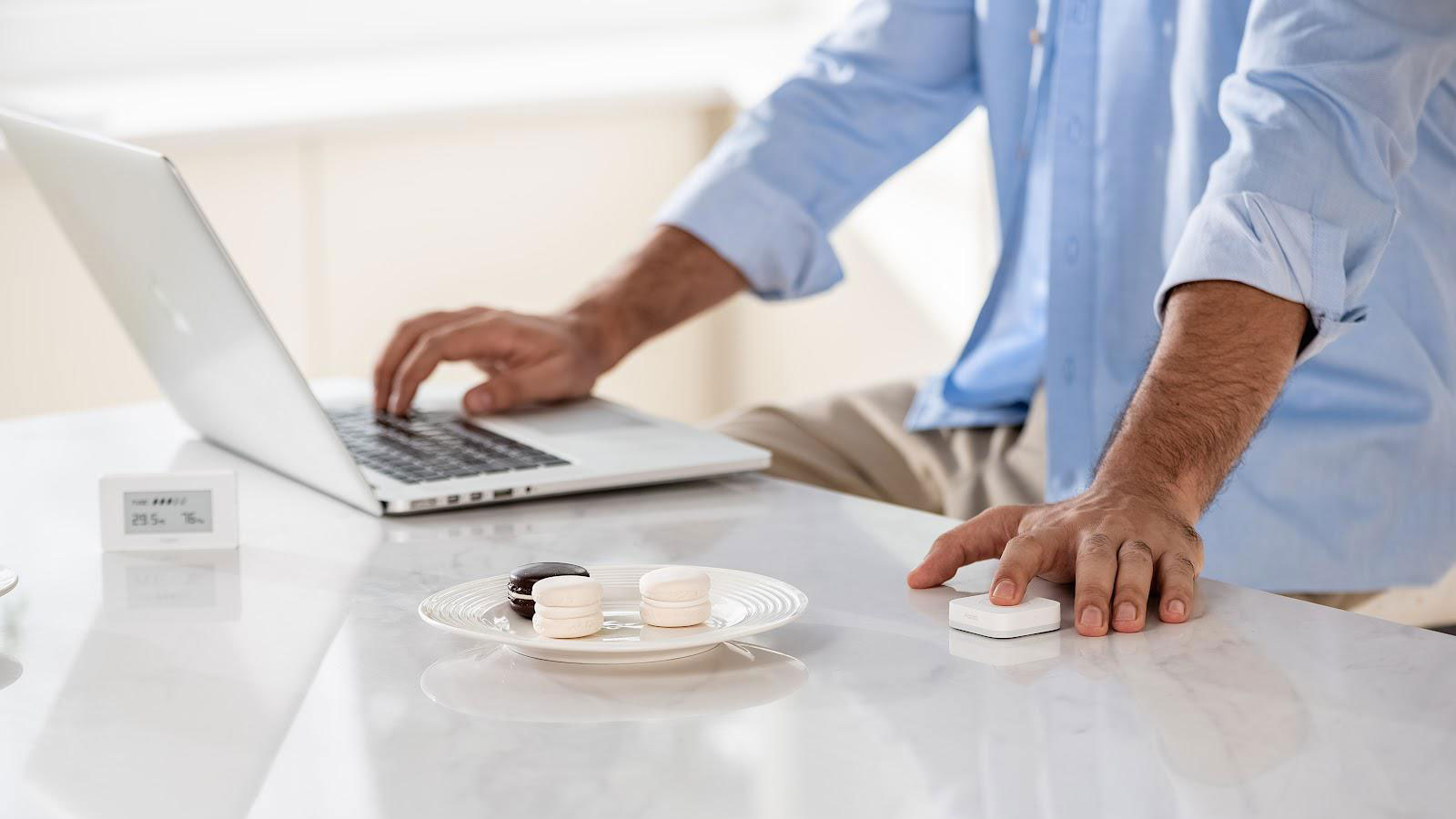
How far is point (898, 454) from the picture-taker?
65.1 inches

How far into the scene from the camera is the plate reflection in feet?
2.29

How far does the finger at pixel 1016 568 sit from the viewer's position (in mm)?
824

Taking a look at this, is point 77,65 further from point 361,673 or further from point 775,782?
point 775,782

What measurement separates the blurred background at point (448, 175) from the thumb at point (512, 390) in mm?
1454

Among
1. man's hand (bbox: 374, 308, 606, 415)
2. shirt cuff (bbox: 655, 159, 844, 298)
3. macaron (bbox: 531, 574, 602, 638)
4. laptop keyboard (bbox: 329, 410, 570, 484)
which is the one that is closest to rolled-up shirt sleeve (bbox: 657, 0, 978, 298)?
shirt cuff (bbox: 655, 159, 844, 298)

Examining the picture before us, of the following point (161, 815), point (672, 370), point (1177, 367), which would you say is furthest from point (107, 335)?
point (161, 815)

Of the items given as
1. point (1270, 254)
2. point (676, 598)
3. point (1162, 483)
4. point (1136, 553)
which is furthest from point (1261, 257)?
point (676, 598)

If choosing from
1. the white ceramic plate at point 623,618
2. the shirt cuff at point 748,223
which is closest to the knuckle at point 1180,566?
the white ceramic plate at point 623,618

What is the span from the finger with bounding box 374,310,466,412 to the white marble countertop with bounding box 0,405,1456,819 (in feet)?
1.39

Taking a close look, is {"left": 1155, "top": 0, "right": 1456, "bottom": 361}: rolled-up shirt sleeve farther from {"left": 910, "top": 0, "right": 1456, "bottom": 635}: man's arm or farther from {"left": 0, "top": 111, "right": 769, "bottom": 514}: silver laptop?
{"left": 0, "top": 111, "right": 769, "bottom": 514}: silver laptop

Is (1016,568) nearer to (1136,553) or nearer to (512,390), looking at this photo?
(1136,553)

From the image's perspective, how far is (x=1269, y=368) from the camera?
3.56ft

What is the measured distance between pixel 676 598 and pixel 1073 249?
88 centimetres

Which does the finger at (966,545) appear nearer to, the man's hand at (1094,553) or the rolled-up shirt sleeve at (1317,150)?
the man's hand at (1094,553)
